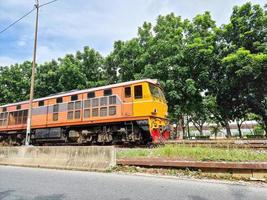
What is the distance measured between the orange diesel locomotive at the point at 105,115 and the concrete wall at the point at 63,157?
4.52 m

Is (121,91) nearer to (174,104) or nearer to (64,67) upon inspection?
(174,104)

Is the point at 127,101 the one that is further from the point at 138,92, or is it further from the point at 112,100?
the point at 112,100

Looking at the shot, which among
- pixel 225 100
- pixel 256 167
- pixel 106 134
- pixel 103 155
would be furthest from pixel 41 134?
pixel 225 100

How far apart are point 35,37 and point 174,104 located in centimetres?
1245

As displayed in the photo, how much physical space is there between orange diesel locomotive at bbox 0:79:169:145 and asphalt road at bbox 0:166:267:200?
6.11 m

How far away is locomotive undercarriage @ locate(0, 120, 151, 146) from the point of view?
1276cm

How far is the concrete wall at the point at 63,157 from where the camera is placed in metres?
7.79

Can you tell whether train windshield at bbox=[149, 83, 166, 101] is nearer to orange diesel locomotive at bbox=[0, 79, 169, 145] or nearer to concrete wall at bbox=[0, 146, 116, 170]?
orange diesel locomotive at bbox=[0, 79, 169, 145]

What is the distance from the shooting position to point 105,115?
13672mm

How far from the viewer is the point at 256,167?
18.9 feet

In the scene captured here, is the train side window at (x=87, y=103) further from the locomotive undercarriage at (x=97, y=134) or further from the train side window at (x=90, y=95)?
the locomotive undercarriage at (x=97, y=134)

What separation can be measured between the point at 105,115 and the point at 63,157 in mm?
5226

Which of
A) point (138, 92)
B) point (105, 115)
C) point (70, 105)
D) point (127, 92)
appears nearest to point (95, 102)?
point (105, 115)

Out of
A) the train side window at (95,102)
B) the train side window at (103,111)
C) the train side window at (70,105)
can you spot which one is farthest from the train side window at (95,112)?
the train side window at (70,105)
